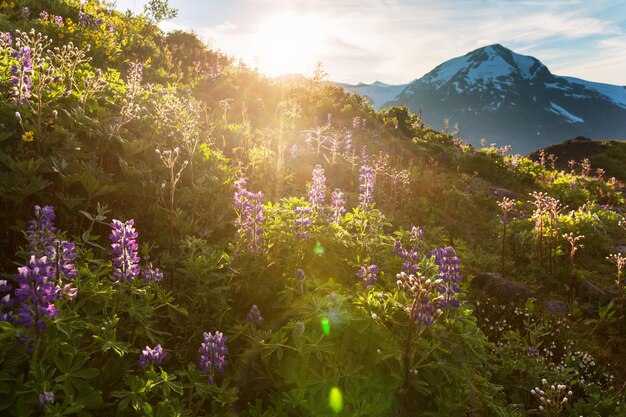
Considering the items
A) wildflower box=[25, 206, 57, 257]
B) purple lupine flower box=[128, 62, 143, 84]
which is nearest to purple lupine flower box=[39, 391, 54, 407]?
wildflower box=[25, 206, 57, 257]

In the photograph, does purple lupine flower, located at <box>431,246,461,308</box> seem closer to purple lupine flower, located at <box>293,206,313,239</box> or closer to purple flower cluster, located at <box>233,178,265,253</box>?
purple lupine flower, located at <box>293,206,313,239</box>

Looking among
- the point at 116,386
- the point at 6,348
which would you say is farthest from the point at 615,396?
the point at 6,348

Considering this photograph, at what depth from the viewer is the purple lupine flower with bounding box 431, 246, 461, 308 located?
3.28m

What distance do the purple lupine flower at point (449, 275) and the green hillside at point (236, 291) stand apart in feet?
0.06

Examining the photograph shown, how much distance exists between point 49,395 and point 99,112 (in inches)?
172

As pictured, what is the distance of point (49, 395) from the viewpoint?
78.1 inches

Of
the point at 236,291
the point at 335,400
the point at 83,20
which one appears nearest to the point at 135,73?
the point at 236,291

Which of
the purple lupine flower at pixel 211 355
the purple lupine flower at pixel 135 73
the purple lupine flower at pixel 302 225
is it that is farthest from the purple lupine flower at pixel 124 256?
the purple lupine flower at pixel 135 73

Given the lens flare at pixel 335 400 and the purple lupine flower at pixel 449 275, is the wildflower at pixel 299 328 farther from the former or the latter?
the purple lupine flower at pixel 449 275

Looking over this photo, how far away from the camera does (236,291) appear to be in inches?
156

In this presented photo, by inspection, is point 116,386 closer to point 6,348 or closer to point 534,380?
point 6,348

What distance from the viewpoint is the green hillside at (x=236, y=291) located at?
262 centimetres

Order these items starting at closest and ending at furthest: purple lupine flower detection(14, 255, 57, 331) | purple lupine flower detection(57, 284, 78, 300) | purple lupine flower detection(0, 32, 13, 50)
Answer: purple lupine flower detection(14, 255, 57, 331), purple lupine flower detection(57, 284, 78, 300), purple lupine flower detection(0, 32, 13, 50)

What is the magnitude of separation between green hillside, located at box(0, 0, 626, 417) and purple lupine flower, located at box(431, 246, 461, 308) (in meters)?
0.02
